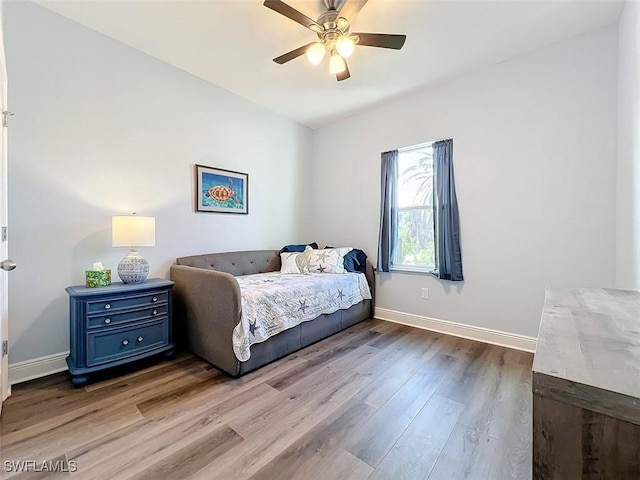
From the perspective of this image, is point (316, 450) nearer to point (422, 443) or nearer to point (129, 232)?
point (422, 443)

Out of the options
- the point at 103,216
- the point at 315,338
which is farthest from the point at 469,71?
the point at 103,216

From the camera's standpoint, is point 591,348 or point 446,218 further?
point 446,218

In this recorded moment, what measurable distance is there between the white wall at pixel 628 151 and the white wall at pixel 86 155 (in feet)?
11.3

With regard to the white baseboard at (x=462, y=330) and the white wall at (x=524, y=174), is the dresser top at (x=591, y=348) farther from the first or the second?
the white baseboard at (x=462, y=330)

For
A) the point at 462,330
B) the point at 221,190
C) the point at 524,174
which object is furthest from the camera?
the point at 221,190

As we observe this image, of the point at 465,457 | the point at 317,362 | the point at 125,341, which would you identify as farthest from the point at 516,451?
the point at 125,341

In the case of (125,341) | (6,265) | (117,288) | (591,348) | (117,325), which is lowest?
(125,341)

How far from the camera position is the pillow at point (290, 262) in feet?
11.3

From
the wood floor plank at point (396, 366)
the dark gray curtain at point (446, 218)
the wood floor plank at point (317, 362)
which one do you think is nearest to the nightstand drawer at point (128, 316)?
the wood floor plank at point (317, 362)

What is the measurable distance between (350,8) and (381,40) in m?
0.33

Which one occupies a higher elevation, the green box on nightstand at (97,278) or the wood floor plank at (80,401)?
the green box on nightstand at (97,278)

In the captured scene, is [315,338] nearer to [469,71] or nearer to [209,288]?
[209,288]

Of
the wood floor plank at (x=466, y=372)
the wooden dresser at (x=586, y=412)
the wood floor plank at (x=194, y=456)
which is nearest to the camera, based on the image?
the wooden dresser at (x=586, y=412)

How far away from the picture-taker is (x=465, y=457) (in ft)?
4.35
